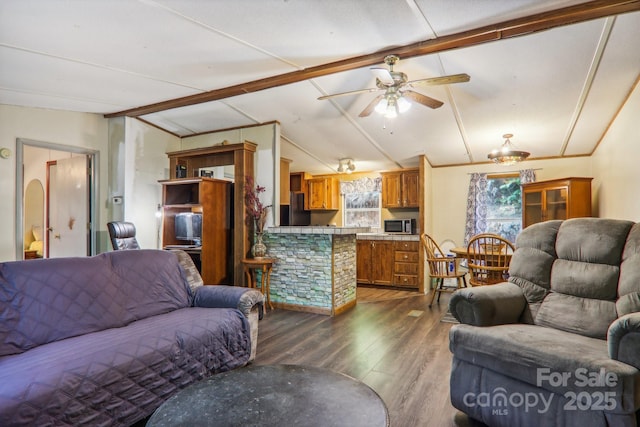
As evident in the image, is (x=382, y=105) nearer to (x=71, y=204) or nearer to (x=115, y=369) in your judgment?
(x=115, y=369)

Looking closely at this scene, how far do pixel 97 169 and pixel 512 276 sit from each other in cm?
508

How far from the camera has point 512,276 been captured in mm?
2473

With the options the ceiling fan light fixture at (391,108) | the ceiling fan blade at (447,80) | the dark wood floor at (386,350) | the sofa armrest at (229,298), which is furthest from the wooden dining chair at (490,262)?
the sofa armrest at (229,298)

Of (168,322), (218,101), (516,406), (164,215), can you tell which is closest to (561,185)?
(516,406)

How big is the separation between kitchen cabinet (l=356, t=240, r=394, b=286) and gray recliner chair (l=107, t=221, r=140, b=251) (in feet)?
12.3

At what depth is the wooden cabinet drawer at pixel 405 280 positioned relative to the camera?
18.8 ft

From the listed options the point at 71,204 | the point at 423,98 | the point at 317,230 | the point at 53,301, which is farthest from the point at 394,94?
the point at 71,204

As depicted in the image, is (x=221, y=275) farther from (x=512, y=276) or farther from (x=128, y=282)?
(x=512, y=276)

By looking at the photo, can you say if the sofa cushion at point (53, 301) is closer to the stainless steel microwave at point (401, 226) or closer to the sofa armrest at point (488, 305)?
the sofa armrest at point (488, 305)

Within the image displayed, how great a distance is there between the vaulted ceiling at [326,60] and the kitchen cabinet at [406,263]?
202 centimetres

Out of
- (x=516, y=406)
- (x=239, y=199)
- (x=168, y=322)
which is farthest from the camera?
(x=239, y=199)

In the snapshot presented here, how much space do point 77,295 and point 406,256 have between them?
479cm

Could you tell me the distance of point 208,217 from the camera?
436 centimetres

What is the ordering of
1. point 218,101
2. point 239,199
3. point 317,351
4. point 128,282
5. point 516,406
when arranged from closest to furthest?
point 516,406, point 128,282, point 317,351, point 218,101, point 239,199
